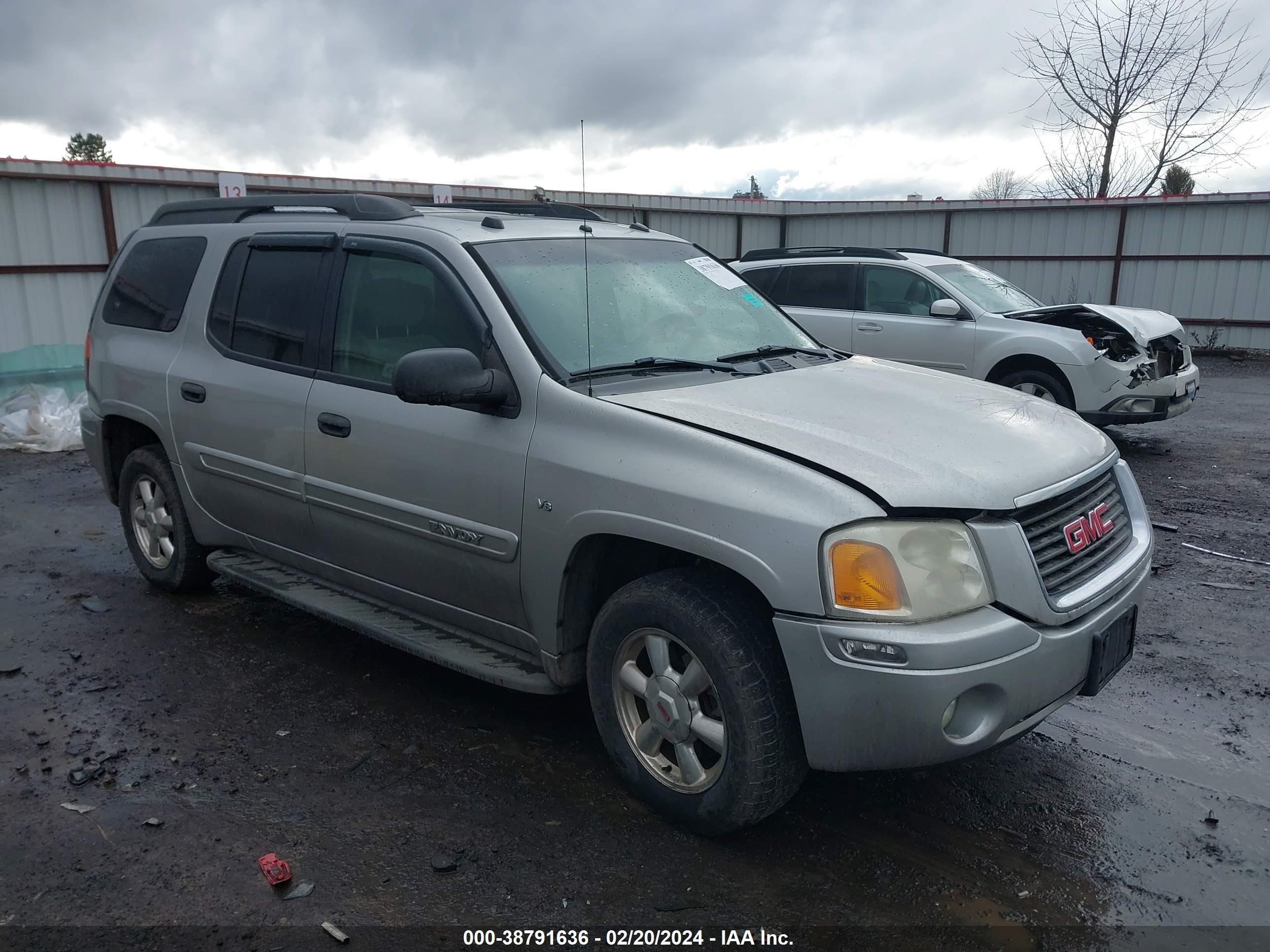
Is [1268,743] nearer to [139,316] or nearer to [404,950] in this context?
[404,950]

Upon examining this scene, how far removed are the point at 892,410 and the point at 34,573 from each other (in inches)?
198

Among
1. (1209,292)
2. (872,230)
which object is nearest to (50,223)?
(872,230)

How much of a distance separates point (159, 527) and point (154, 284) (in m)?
1.23

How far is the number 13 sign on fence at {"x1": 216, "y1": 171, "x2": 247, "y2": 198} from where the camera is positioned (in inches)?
485

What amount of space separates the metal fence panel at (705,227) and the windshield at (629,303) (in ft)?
47.6

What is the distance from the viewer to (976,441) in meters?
3.07

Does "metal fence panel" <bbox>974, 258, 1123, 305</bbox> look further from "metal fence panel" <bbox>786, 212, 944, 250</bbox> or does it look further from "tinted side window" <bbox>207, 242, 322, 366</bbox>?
"tinted side window" <bbox>207, 242, 322, 366</bbox>

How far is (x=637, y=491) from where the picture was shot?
2941 millimetres

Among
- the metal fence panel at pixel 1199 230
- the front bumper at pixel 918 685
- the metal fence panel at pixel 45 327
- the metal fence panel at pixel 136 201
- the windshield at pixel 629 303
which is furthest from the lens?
the metal fence panel at pixel 1199 230

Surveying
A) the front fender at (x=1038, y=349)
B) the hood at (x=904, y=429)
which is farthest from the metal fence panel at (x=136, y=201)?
the hood at (x=904, y=429)

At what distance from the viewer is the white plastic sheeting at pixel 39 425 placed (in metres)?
9.36

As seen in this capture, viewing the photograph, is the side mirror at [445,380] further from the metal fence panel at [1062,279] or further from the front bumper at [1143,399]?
the metal fence panel at [1062,279]

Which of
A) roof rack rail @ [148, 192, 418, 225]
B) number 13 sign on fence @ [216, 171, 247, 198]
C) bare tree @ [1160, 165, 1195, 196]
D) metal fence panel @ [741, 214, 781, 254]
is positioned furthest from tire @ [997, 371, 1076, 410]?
bare tree @ [1160, 165, 1195, 196]

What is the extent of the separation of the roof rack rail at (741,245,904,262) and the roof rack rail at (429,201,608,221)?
18.8ft
